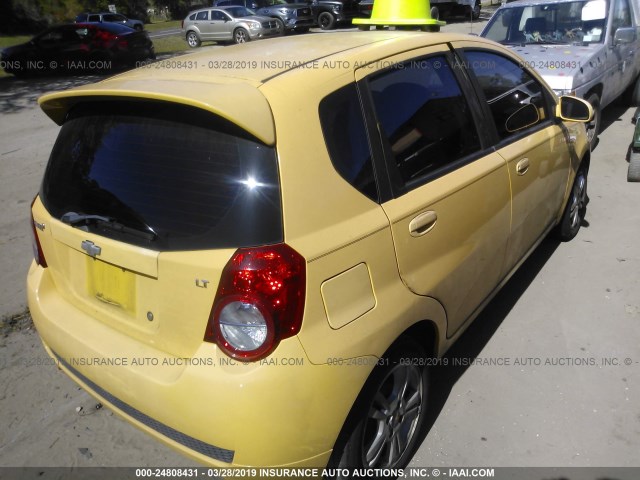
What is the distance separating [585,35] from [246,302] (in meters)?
6.58

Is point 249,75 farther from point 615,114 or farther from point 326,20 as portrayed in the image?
point 326,20

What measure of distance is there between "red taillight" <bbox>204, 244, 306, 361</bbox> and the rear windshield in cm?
6

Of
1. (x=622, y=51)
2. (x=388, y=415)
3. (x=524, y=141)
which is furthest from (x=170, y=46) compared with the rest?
(x=388, y=415)


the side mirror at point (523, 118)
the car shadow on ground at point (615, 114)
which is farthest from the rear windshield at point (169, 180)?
the car shadow on ground at point (615, 114)

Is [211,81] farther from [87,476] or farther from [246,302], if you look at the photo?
[87,476]

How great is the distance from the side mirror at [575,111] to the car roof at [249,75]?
1.31 meters

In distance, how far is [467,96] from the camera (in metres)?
2.71

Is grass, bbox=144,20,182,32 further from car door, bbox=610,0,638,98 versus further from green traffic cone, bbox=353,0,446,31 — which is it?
green traffic cone, bbox=353,0,446,31

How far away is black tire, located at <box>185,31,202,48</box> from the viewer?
2277cm

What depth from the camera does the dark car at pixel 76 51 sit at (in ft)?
53.2

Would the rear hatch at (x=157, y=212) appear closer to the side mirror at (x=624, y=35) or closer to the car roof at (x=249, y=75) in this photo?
the car roof at (x=249, y=75)

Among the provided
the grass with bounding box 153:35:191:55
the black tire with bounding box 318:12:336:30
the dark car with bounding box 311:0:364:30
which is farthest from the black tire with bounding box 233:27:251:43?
the black tire with bounding box 318:12:336:30

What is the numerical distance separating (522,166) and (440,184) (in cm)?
92

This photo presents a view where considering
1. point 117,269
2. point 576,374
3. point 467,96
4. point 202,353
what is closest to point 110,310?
point 117,269
